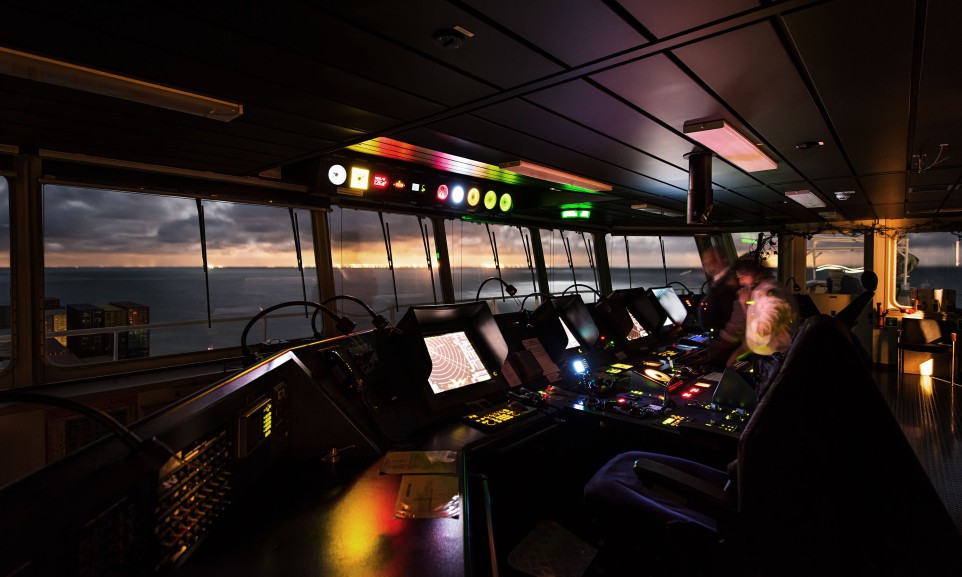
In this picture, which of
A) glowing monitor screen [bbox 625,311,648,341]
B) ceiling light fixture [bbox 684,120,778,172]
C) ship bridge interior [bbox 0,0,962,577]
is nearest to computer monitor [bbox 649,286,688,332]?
ship bridge interior [bbox 0,0,962,577]

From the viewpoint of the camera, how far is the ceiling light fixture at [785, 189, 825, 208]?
494cm

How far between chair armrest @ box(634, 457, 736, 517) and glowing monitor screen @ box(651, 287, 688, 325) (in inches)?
124

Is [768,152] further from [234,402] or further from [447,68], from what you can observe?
[234,402]

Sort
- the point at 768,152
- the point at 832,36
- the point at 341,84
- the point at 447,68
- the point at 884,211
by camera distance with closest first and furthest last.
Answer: the point at 832,36, the point at 447,68, the point at 341,84, the point at 768,152, the point at 884,211

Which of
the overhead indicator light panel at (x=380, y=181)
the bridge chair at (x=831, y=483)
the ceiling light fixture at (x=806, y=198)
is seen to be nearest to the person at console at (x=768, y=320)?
the ceiling light fixture at (x=806, y=198)

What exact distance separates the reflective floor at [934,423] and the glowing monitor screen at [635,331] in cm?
206

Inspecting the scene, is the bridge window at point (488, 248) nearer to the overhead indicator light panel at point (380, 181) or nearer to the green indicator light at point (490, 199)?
the green indicator light at point (490, 199)

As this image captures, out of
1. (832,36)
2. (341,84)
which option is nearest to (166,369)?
(341,84)

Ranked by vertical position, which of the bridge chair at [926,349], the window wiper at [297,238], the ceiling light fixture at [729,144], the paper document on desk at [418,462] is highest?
the ceiling light fixture at [729,144]

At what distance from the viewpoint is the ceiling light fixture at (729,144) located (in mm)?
2504

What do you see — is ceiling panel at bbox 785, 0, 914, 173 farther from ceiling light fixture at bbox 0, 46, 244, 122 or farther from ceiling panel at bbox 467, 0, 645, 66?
ceiling light fixture at bbox 0, 46, 244, 122

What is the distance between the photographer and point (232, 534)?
1.08m

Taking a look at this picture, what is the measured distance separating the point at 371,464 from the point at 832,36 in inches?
88.2

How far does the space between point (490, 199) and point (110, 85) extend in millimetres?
3602
